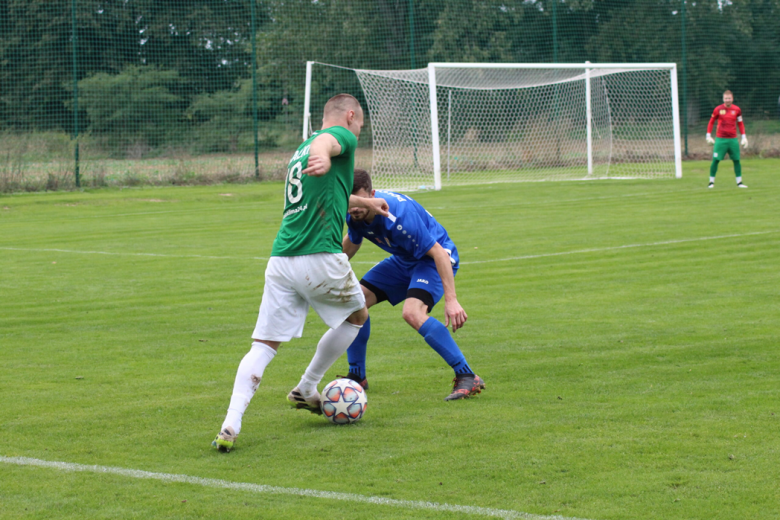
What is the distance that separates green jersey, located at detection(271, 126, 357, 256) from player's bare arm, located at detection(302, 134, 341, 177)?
148 millimetres

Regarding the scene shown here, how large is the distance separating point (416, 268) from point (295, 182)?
1436 millimetres

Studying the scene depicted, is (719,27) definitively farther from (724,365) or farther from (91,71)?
(724,365)

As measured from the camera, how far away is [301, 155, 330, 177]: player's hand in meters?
4.27

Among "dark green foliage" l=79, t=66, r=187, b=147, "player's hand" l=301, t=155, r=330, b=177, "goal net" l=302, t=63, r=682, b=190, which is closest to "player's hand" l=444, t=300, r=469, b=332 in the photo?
"player's hand" l=301, t=155, r=330, b=177

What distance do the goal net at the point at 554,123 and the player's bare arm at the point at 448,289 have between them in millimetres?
19522

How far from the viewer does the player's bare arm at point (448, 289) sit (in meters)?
5.27

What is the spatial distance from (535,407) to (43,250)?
10451mm

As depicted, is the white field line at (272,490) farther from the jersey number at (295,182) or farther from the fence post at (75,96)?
the fence post at (75,96)

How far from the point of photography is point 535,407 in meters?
5.29

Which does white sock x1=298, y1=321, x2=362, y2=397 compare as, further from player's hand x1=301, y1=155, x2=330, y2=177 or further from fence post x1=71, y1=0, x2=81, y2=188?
fence post x1=71, y1=0, x2=81, y2=188

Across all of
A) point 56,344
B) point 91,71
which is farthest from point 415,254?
point 91,71

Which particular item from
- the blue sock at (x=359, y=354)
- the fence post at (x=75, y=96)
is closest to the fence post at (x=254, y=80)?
the fence post at (x=75, y=96)

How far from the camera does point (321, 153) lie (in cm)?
436

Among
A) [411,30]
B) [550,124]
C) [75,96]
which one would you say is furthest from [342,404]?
[411,30]
